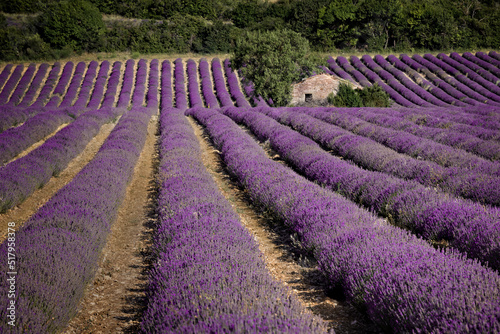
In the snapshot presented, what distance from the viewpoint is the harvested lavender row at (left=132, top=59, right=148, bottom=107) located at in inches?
1126

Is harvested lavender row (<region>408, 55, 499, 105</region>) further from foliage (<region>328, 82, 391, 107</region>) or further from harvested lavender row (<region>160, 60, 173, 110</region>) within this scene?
harvested lavender row (<region>160, 60, 173, 110</region>)

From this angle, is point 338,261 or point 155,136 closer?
point 338,261

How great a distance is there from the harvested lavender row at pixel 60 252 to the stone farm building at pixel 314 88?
916 inches

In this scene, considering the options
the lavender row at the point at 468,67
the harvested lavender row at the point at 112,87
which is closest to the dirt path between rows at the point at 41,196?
the harvested lavender row at the point at 112,87

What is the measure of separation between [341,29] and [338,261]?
53.9 m

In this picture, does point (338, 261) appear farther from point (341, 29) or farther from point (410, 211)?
point (341, 29)

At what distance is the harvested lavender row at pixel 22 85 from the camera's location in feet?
93.0

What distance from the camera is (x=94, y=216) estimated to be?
186 inches

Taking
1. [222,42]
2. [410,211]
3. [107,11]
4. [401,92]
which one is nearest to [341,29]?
[222,42]

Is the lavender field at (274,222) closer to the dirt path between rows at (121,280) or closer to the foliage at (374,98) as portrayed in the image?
the dirt path between rows at (121,280)

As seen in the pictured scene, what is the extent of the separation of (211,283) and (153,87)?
32382mm

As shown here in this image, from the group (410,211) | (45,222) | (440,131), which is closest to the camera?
(45,222)

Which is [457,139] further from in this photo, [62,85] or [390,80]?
[62,85]

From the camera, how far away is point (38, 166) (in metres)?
7.85
